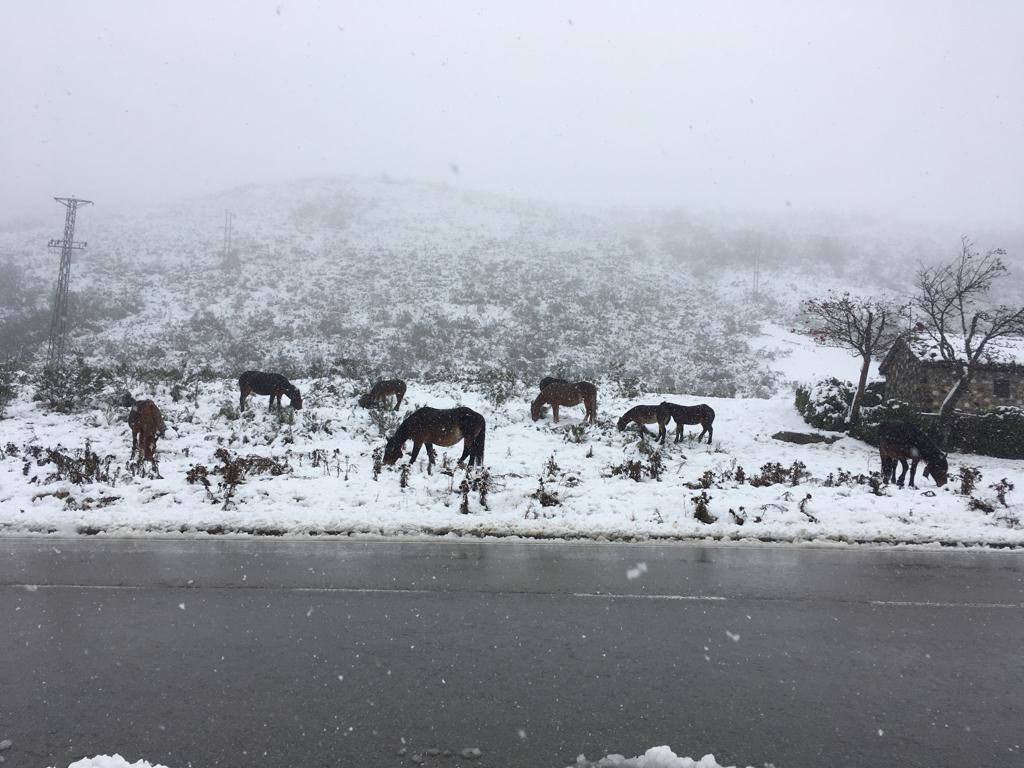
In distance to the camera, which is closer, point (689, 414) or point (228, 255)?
point (689, 414)

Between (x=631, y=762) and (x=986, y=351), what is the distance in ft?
82.2

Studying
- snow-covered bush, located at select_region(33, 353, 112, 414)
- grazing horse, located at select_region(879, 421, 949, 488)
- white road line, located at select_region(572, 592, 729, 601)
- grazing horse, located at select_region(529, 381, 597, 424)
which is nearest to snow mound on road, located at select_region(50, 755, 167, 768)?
white road line, located at select_region(572, 592, 729, 601)

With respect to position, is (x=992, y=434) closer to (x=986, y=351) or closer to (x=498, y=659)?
(x=986, y=351)

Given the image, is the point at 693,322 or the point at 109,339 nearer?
the point at 109,339

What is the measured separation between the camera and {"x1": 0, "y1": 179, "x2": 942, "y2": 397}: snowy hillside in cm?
4231

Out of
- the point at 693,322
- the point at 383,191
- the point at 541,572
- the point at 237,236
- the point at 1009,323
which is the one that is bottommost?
the point at 541,572

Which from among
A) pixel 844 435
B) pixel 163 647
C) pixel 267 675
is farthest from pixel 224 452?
pixel 844 435

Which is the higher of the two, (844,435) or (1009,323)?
(1009,323)

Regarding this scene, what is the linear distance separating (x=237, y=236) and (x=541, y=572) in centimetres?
7113

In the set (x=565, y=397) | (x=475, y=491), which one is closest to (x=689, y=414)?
(x=565, y=397)

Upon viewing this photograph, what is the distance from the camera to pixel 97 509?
30.2 feet

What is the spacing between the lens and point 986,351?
21.7 meters

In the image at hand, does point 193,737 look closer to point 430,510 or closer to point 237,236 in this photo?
point 430,510

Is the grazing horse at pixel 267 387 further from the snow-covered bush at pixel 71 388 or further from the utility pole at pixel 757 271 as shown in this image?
the utility pole at pixel 757 271
